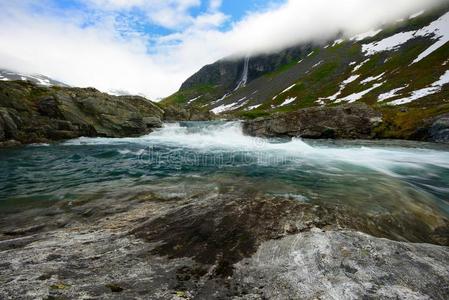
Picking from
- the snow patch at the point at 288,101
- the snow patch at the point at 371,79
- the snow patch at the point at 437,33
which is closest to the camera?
the snow patch at the point at 371,79

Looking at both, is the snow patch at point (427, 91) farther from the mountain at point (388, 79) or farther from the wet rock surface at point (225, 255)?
the wet rock surface at point (225, 255)

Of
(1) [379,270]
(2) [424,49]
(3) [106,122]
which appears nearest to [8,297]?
(1) [379,270]

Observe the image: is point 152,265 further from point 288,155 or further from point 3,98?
point 3,98

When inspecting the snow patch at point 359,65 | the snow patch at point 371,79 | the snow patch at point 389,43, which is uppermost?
the snow patch at point 389,43

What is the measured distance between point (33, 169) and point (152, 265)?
1784 cm

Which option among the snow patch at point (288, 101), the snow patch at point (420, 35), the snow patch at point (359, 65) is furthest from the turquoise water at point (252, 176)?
the snow patch at point (359, 65)

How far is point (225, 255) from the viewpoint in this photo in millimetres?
6555

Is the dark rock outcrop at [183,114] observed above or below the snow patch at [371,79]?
below

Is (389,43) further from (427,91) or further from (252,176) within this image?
(252,176)

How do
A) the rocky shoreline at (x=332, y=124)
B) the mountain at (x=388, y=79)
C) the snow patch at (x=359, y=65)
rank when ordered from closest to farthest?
the rocky shoreline at (x=332, y=124), the mountain at (x=388, y=79), the snow patch at (x=359, y=65)

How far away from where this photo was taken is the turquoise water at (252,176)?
40.3 feet

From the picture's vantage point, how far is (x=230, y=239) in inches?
286

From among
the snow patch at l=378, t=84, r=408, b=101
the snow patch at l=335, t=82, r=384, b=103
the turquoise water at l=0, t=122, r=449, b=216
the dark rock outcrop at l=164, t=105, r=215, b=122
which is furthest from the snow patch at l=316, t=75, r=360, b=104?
the turquoise water at l=0, t=122, r=449, b=216

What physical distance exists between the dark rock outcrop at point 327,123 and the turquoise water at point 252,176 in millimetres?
11310
